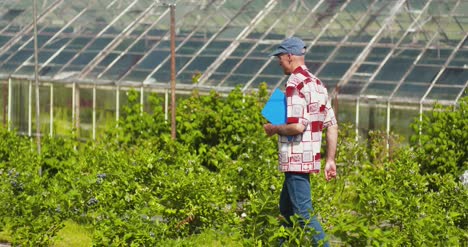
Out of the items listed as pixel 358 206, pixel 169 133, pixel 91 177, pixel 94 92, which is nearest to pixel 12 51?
pixel 94 92

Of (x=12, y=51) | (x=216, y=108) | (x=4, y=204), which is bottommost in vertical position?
(x=4, y=204)

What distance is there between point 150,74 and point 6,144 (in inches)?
170

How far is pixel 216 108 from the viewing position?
38.8 feet

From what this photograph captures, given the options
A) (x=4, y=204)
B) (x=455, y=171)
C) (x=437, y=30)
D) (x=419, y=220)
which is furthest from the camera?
(x=437, y=30)

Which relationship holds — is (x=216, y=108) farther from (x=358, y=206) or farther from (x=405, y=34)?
(x=358, y=206)

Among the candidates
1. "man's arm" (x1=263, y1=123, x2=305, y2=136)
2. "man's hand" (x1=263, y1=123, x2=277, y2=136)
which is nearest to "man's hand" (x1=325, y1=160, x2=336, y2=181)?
"man's arm" (x1=263, y1=123, x2=305, y2=136)

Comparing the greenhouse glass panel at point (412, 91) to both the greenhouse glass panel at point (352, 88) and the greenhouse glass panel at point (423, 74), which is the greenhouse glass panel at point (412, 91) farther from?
the greenhouse glass panel at point (352, 88)

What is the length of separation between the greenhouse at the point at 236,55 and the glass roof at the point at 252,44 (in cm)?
2

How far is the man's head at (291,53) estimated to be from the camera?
564cm

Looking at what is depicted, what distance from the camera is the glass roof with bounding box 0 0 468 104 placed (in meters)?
13.0

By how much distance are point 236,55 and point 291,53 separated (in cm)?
871

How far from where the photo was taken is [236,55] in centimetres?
1434

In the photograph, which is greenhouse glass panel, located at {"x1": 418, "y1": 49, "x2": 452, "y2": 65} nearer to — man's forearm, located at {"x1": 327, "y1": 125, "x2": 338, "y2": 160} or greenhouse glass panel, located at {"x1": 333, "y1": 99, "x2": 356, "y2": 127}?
greenhouse glass panel, located at {"x1": 333, "y1": 99, "x2": 356, "y2": 127}

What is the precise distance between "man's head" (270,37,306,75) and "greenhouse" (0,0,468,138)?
6506mm
